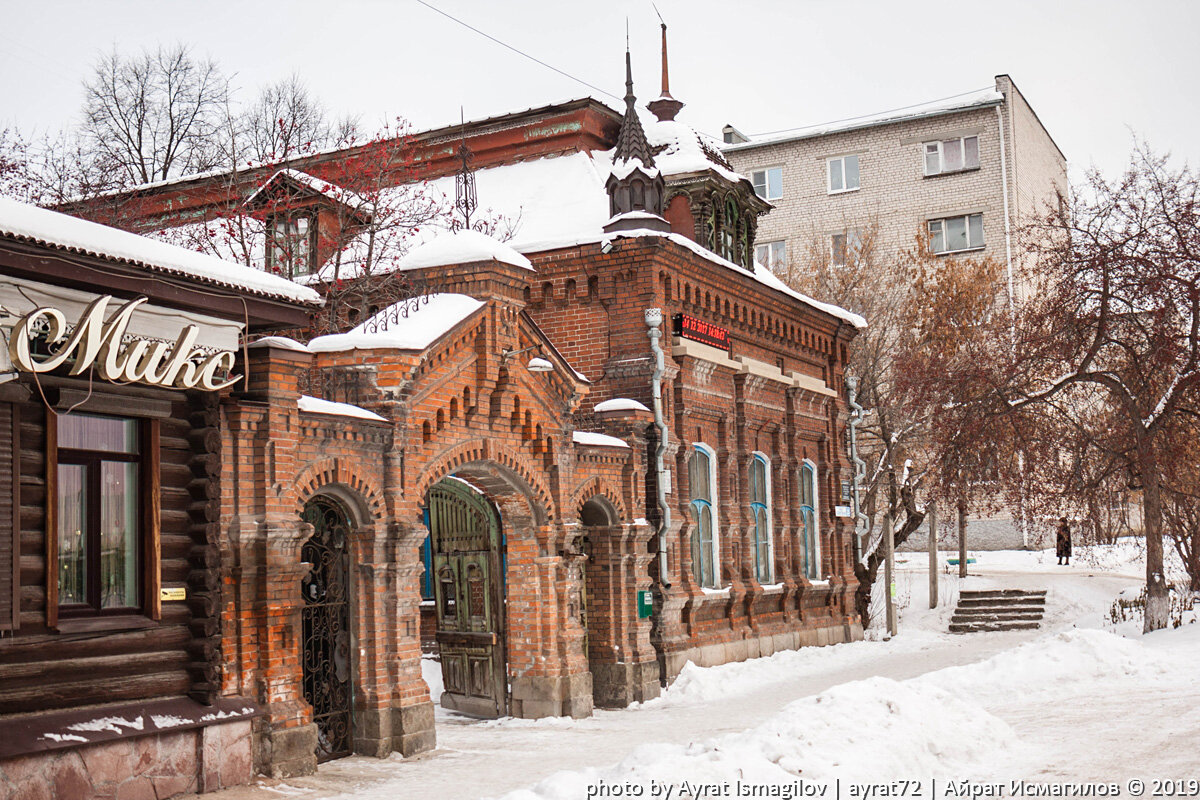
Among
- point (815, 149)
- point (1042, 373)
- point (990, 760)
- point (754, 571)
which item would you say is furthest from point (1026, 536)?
point (990, 760)

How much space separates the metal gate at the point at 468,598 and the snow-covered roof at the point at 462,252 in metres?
2.71

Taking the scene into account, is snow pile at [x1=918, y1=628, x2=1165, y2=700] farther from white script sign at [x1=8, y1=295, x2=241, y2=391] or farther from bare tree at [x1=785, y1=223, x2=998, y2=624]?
bare tree at [x1=785, y1=223, x2=998, y2=624]

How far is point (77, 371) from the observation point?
369 inches

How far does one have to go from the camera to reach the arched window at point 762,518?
22438mm

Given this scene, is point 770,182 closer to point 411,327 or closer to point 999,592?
point 999,592

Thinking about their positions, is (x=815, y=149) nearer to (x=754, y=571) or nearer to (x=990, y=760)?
(x=754, y=571)

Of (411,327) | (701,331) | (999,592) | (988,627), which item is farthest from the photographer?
(999,592)

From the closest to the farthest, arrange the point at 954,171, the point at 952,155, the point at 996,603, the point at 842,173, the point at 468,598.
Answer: the point at 468,598 → the point at 996,603 → the point at 954,171 → the point at 952,155 → the point at 842,173

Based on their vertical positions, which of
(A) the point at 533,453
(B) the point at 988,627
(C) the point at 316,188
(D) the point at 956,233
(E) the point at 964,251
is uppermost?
(D) the point at 956,233

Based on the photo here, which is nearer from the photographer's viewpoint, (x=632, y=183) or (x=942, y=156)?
(x=632, y=183)

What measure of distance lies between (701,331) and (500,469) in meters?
5.88

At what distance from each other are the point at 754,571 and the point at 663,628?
3.62 metres

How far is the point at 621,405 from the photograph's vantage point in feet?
59.9

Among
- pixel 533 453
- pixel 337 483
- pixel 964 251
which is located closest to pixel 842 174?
pixel 964 251
